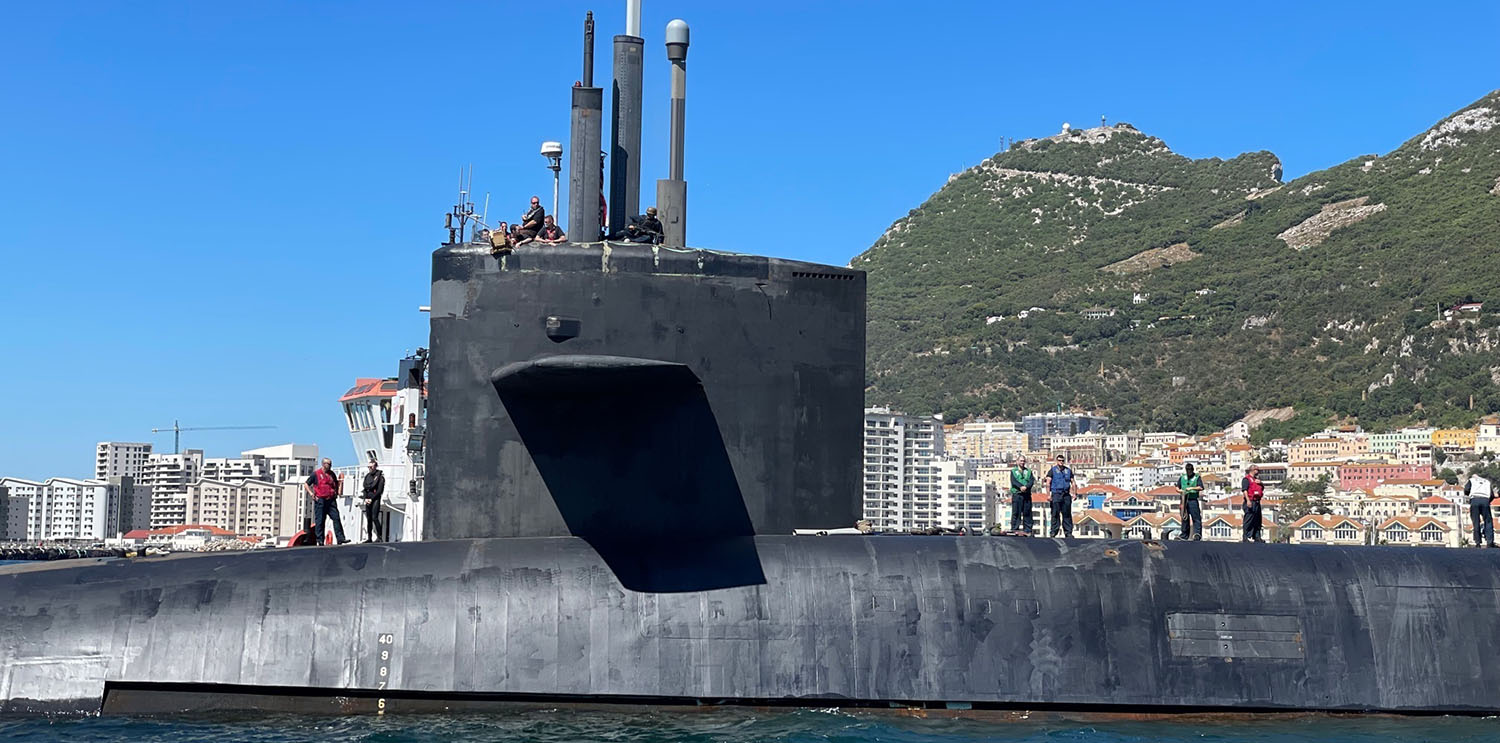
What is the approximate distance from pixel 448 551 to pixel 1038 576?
4965 mm

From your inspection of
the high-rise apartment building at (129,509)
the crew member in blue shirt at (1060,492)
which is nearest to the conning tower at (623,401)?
the crew member in blue shirt at (1060,492)

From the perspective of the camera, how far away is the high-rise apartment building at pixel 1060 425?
173625mm

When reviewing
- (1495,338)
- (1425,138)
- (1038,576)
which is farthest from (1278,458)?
(1038,576)

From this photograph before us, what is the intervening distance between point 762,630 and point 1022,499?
4.12m

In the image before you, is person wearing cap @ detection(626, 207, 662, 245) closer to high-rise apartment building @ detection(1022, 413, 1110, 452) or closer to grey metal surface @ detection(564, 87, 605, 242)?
grey metal surface @ detection(564, 87, 605, 242)

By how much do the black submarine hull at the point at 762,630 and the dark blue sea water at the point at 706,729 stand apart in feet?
0.55

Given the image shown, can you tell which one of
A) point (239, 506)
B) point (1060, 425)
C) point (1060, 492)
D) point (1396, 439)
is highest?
point (1060, 425)

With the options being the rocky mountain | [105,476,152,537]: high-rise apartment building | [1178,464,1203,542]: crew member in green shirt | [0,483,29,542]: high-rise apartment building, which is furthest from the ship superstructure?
[105,476,152,537]: high-rise apartment building

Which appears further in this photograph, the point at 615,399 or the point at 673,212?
the point at 673,212

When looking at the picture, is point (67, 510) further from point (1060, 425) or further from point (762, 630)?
point (762, 630)

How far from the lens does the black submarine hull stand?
41.9ft

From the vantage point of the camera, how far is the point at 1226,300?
547ft

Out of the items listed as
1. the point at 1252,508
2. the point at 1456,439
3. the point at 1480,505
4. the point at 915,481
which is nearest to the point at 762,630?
the point at 1252,508

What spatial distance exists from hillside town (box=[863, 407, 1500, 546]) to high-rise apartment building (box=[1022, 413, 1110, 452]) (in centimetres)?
15
